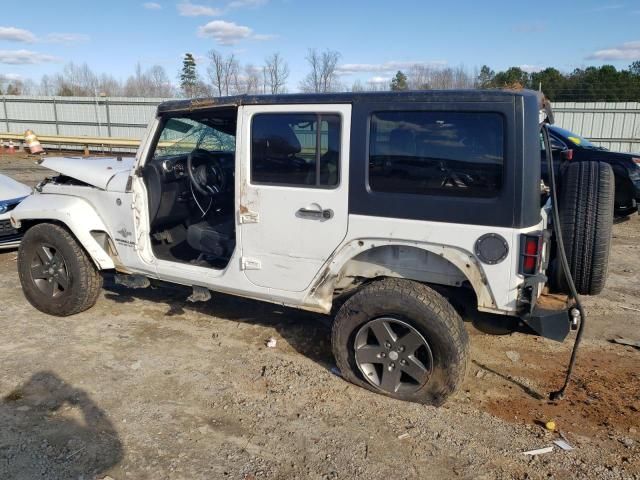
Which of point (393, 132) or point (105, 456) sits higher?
point (393, 132)

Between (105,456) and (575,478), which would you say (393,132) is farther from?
(105,456)

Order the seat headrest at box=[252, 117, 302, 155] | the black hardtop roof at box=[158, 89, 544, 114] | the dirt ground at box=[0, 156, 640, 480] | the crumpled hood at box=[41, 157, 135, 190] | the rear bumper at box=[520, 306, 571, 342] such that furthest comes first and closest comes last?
the crumpled hood at box=[41, 157, 135, 190]
the seat headrest at box=[252, 117, 302, 155]
the rear bumper at box=[520, 306, 571, 342]
the black hardtop roof at box=[158, 89, 544, 114]
the dirt ground at box=[0, 156, 640, 480]

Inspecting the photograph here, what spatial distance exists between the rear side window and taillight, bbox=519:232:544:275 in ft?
1.05

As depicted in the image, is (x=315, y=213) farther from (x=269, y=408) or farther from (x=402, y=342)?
(x=269, y=408)

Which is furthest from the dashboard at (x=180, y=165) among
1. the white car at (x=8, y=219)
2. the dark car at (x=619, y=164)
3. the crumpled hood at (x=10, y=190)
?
the dark car at (x=619, y=164)

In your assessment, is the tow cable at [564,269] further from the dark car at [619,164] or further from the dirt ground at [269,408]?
the dark car at [619,164]

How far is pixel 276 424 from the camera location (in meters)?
3.29

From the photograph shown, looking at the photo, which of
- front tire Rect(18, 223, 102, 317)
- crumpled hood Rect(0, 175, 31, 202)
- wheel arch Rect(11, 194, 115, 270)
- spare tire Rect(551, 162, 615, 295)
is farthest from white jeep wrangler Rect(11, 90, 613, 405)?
crumpled hood Rect(0, 175, 31, 202)

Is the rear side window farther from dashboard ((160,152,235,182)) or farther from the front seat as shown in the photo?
dashboard ((160,152,235,182))

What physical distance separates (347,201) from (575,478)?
205 cm

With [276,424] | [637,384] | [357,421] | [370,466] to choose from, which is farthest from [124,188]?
[637,384]

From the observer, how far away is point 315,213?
11.6ft

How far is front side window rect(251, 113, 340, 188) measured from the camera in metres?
3.46

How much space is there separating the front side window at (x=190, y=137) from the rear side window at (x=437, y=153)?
1.83 metres
